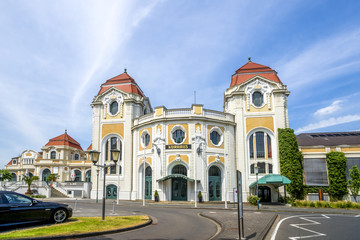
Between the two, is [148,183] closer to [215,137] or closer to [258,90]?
[215,137]

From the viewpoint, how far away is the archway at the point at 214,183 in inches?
1222

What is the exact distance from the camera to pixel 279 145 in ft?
107

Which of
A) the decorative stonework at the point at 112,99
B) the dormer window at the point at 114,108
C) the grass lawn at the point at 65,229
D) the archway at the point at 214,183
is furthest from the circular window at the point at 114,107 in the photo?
the grass lawn at the point at 65,229

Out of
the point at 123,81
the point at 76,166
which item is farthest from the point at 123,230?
the point at 76,166

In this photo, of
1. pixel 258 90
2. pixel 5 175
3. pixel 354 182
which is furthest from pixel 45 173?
pixel 354 182

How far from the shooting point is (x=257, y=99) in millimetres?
34906

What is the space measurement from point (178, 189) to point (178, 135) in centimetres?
599

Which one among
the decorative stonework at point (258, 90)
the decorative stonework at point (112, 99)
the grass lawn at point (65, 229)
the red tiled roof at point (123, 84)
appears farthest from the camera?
the red tiled roof at point (123, 84)

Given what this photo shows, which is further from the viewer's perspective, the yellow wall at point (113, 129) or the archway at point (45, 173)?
the archway at point (45, 173)

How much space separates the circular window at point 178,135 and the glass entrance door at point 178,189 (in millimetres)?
4321

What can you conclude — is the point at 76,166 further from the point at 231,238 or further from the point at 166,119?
the point at 231,238

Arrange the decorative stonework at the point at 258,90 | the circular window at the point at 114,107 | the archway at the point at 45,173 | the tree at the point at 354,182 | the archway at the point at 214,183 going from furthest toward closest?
the archway at the point at 45,173 < the circular window at the point at 114,107 < the decorative stonework at the point at 258,90 < the archway at the point at 214,183 < the tree at the point at 354,182

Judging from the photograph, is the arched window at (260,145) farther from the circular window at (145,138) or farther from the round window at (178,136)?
the circular window at (145,138)

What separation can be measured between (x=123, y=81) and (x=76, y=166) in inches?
1029
